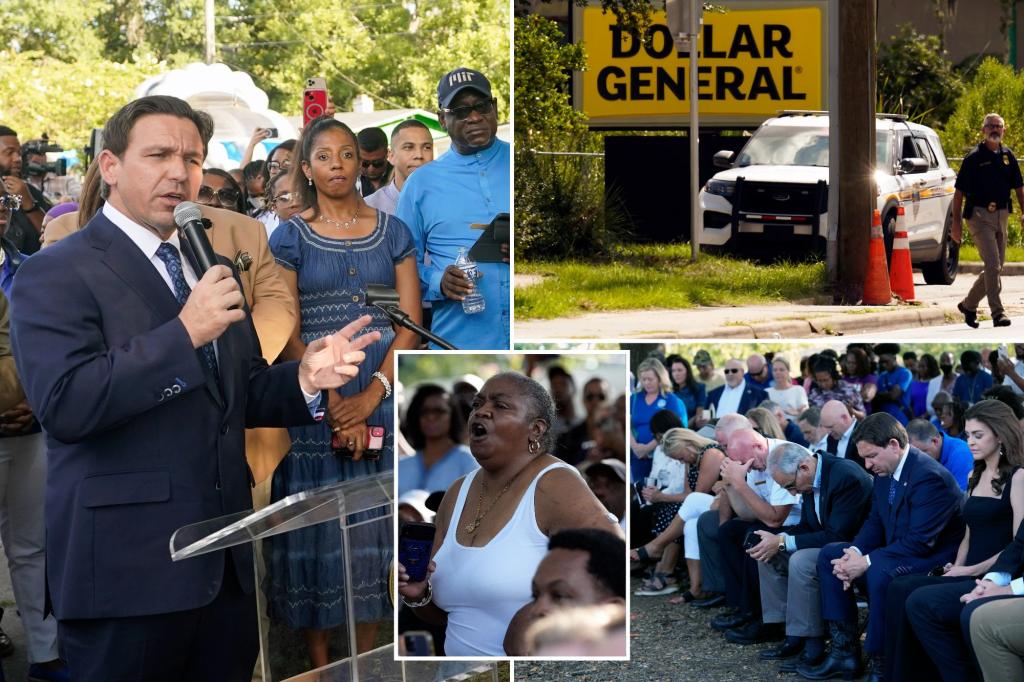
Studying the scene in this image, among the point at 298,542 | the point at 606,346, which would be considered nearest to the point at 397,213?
the point at 298,542

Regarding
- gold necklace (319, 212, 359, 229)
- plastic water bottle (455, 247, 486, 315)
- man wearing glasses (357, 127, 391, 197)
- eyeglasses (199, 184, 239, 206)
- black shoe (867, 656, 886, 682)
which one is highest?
man wearing glasses (357, 127, 391, 197)

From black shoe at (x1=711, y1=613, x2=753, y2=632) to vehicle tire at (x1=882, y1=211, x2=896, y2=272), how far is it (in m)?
5.03

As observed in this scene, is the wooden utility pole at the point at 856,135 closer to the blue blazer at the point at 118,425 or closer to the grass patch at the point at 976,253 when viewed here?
the grass patch at the point at 976,253

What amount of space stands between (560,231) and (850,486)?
23.0 feet

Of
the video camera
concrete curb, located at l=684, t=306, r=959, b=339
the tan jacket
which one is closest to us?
the tan jacket

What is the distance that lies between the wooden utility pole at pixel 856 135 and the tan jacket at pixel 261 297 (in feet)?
22.0

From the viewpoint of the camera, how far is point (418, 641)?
141 inches

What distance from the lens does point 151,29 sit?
8.83 m

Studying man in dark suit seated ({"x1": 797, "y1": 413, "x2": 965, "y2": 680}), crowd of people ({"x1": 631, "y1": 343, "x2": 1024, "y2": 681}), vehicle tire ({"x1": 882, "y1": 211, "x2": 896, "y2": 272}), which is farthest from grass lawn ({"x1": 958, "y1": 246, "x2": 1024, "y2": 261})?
man in dark suit seated ({"x1": 797, "y1": 413, "x2": 965, "y2": 680})

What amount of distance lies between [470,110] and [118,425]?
268 centimetres

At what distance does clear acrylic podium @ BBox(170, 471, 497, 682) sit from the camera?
3.18 m

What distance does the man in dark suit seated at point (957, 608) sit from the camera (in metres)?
4.71

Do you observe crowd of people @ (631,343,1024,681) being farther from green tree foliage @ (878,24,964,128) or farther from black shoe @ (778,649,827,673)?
green tree foliage @ (878,24,964,128)

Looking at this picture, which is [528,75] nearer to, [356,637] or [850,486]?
[850,486]
